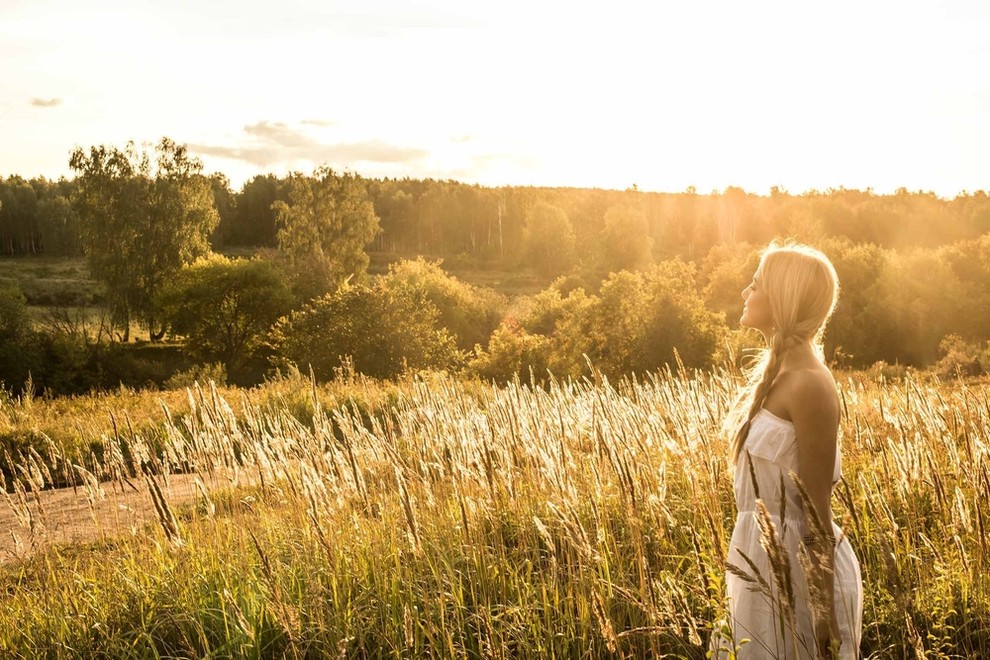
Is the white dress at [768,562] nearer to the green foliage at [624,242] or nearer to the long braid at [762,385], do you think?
the long braid at [762,385]

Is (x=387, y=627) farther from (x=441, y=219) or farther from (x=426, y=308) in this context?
(x=441, y=219)

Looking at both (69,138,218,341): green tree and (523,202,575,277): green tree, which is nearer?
(69,138,218,341): green tree

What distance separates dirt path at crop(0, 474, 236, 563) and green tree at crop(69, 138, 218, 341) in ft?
133

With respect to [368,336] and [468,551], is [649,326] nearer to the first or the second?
[368,336]

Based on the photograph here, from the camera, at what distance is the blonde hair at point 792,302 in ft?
9.59

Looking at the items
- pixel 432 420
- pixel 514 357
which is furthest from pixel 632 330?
pixel 432 420

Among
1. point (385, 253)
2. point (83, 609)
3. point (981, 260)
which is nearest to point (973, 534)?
point (83, 609)

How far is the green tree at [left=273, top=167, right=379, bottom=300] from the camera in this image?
54938 millimetres

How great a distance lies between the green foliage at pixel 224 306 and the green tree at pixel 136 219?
7.02 feet

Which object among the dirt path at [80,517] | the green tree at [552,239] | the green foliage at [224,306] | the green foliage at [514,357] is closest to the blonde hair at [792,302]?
the dirt path at [80,517]

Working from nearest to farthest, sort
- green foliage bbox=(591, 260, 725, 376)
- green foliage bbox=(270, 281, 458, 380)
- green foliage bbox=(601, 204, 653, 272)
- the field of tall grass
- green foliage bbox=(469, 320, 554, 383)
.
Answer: the field of tall grass → green foliage bbox=(591, 260, 725, 376) → green foliage bbox=(469, 320, 554, 383) → green foliage bbox=(270, 281, 458, 380) → green foliage bbox=(601, 204, 653, 272)

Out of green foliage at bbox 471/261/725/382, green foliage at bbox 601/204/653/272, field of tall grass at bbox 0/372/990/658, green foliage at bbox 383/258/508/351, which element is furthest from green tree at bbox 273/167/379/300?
field of tall grass at bbox 0/372/990/658

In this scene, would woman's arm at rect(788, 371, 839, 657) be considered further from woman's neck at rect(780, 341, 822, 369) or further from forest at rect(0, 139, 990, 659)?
forest at rect(0, 139, 990, 659)

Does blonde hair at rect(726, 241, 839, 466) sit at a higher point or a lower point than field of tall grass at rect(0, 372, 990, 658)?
higher
